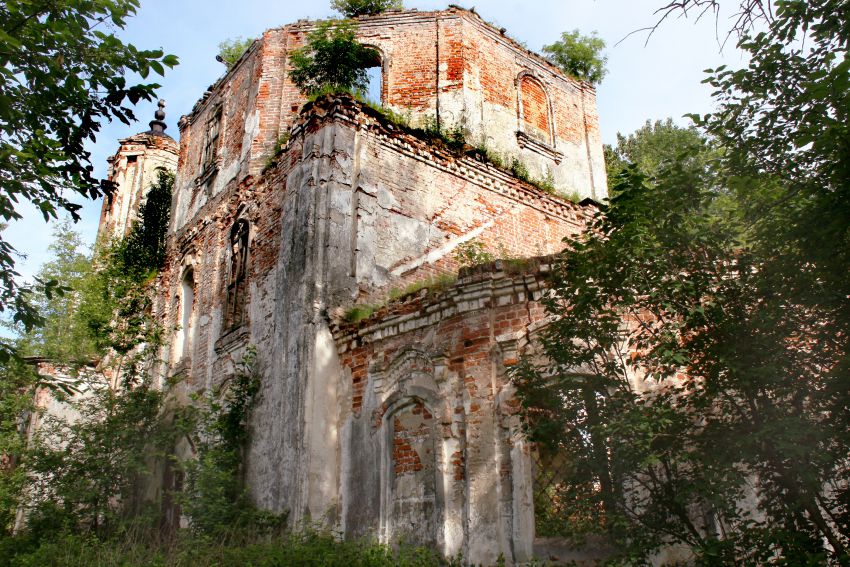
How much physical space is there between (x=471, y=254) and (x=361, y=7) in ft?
22.5

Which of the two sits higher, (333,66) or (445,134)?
(333,66)

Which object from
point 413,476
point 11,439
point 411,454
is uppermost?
point 11,439

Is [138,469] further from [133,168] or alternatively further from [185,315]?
[133,168]

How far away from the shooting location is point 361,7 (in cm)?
1622

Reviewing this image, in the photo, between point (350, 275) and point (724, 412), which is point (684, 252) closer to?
point (724, 412)

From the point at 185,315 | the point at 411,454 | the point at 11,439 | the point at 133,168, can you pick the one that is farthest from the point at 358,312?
the point at 133,168

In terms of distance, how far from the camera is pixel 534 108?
16047mm

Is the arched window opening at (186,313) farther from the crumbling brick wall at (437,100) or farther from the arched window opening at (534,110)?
the arched window opening at (534,110)

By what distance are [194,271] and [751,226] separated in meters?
12.2

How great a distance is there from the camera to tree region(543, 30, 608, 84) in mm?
18375

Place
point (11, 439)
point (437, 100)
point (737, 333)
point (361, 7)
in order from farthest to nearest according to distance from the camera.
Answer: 1. point (361, 7)
2. point (11, 439)
3. point (437, 100)
4. point (737, 333)

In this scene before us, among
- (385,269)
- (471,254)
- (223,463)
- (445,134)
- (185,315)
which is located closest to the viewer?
(223,463)

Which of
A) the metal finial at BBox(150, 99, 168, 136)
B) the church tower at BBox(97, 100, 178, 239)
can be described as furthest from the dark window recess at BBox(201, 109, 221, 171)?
the metal finial at BBox(150, 99, 168, 136)

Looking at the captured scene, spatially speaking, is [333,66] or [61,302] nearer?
[333,66]
